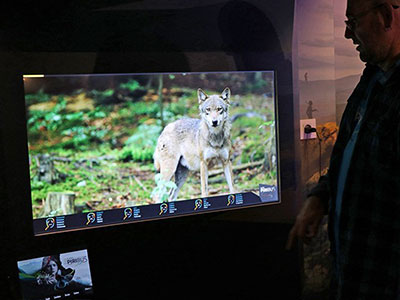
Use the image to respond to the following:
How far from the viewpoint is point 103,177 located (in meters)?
2.63

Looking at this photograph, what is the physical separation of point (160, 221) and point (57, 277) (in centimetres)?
67

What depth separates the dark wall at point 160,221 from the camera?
8.11ft

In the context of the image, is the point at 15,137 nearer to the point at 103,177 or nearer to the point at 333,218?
the point at 103,177

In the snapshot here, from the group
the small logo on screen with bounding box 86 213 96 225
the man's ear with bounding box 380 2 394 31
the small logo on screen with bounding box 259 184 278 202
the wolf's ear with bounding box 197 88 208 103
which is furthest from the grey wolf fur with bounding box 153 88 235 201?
the man's ear with bounding box 380 2 394 31

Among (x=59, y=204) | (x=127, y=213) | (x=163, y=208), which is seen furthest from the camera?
(x=163, y=208)

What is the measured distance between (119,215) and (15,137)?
72 centimetres

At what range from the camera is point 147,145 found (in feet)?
9.00

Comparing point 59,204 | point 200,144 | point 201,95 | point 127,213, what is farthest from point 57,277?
point 201,95

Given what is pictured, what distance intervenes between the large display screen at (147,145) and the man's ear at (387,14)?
1.51 m

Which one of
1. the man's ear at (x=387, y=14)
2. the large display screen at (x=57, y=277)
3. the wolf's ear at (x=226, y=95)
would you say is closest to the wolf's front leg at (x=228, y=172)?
the wolf's ear at (x=226, y=95)

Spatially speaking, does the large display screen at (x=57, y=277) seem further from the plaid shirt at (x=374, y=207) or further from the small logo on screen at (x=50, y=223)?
the plaid shirt at (x=374, y=207)

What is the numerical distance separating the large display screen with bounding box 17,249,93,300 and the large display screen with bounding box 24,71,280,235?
0.18 m

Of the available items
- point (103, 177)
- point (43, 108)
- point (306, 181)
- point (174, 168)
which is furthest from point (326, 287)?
point (43, 108)

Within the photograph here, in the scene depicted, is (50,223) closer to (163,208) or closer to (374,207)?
(163,208)
